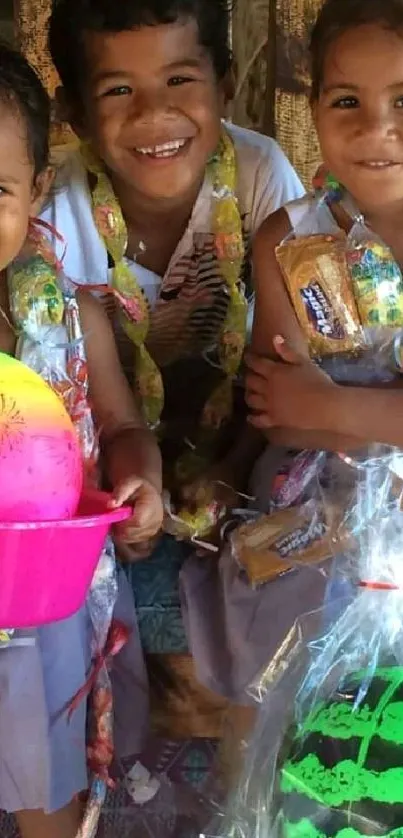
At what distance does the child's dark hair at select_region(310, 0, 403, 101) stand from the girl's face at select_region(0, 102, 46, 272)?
0.35 m

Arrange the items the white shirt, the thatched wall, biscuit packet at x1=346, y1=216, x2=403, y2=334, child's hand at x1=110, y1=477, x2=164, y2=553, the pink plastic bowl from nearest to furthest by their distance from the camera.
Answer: the pink plastic bowl, child's hand at x1=110, y1=477, x2=164, y2=553, biscuit packet at x1=346, y1=216, x2=403, y2=334, the white shirt, the thatched wall

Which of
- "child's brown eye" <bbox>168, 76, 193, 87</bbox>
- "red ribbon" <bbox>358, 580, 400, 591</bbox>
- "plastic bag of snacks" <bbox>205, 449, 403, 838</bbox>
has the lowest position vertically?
"plastic bag of snacks" <bbox>205, 449, 403, 838</bbox>

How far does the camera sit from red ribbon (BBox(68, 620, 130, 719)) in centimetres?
116

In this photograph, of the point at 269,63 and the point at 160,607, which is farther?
the point at 269,63

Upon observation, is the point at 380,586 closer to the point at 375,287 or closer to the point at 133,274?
the point at 375,287

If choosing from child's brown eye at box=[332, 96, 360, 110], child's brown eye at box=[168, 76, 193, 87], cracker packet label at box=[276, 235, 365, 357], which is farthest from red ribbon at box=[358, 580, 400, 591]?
child's brown eye at box=[168, 76, 193, 87]

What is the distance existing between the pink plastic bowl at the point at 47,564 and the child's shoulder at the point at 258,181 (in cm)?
54

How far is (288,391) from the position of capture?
1.18m

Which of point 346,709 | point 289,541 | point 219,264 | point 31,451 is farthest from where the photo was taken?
point 219,264

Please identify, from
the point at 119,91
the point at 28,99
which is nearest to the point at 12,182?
the point at 28,99

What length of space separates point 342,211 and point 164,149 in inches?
9.3

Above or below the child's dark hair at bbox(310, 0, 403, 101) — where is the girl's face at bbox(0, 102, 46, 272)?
below

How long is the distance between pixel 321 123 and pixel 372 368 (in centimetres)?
29

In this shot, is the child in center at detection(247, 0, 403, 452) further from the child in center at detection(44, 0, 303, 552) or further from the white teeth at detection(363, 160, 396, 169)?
the child in center at detection(44, 0, 303, 552)
